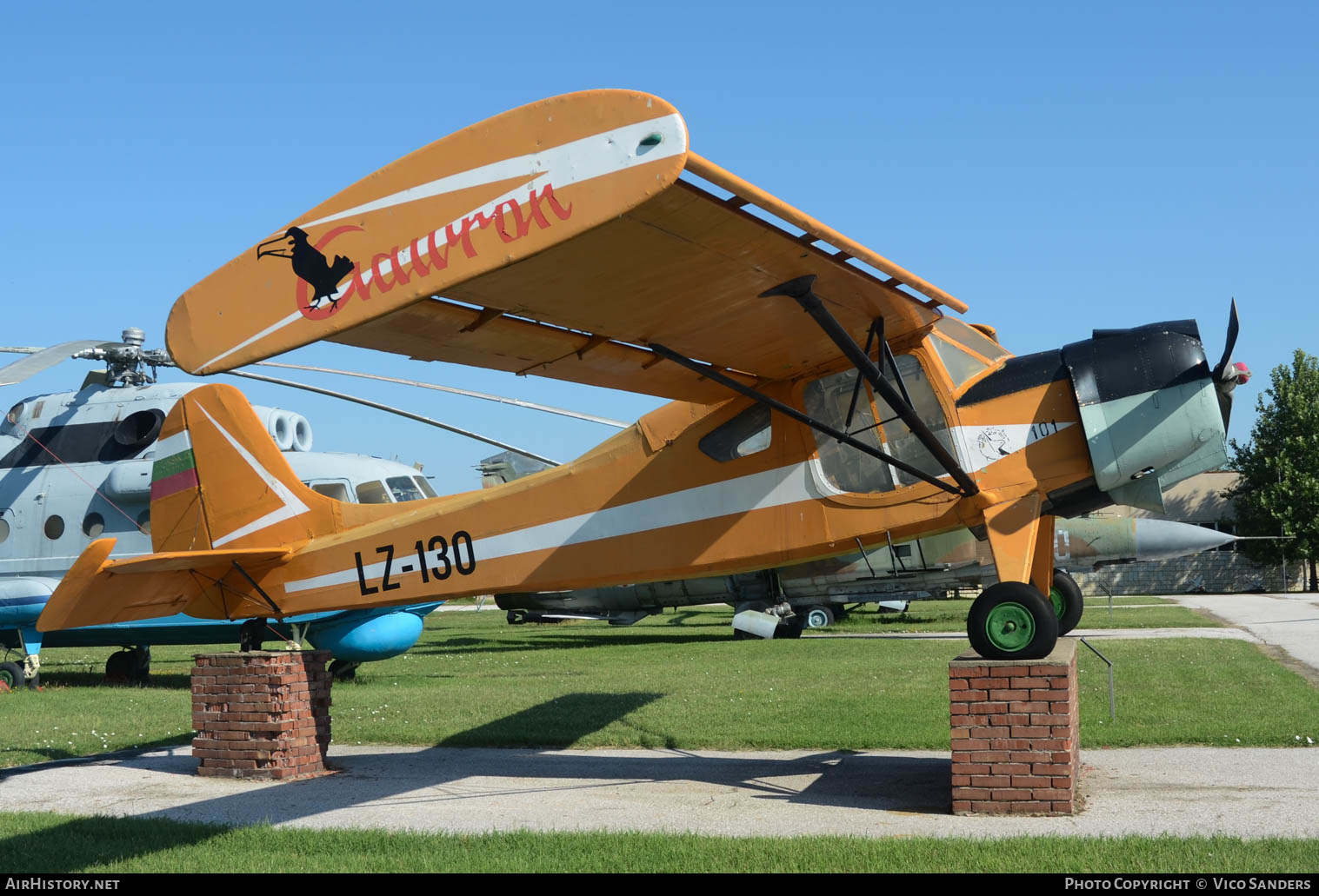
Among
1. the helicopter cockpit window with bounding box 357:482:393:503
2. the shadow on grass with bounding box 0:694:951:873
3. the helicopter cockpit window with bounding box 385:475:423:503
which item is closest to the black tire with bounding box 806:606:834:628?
the helicopter cockpit window with bounding box 385:475:423:503

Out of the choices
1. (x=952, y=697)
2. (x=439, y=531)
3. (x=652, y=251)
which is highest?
(x=652, y=251)

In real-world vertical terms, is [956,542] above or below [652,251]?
below

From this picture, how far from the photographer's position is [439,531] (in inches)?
345

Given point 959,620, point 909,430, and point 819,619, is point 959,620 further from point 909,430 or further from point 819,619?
point 909,430

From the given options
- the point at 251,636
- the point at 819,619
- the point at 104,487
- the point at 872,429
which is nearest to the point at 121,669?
the point at 104,487

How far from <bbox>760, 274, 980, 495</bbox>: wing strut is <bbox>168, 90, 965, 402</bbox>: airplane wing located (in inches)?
4.8

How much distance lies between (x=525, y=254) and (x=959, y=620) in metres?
26.3

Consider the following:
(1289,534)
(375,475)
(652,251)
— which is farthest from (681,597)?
(1289,534)

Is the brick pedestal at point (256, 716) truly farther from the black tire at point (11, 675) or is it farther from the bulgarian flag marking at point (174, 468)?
the black tire at point (11, 675)

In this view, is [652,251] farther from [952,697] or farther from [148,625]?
[148,625]

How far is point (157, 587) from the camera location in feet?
30.6

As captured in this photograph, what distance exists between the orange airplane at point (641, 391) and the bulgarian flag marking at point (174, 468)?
38 mm

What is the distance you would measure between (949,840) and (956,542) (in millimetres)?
12424

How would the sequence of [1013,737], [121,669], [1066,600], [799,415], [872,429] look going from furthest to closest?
[121,669], [1066,600], [872,429], [799,415], [1013,737]
